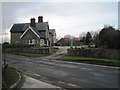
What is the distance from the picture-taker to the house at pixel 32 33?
2410 inches

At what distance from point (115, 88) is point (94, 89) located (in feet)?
3.91

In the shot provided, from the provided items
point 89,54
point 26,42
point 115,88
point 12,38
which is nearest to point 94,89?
point 115,88

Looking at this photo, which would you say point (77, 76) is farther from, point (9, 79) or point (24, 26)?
point (24, 26)

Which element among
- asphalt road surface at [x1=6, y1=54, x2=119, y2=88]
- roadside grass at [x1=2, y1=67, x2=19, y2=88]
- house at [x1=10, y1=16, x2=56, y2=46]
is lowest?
asphalt road surface at [x1=6, y1=54, x2=119, y2=88]

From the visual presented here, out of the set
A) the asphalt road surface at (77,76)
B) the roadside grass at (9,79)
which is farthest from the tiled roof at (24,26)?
the roadside grass at (9,79)

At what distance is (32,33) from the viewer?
61188 millimetres

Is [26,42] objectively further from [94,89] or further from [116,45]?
[94,89]

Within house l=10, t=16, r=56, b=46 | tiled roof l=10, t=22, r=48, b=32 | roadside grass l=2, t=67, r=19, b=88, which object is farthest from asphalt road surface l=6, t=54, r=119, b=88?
tiled roof l=10, t=22, r=48, b=32

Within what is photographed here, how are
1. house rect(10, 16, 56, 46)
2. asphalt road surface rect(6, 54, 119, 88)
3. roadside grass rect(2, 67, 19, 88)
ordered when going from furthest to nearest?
house rect(10, 16, 56, 46), asphalt road surface rect(6, 54, 119, 88), roadside grass rect(2, 67, 19, 88)

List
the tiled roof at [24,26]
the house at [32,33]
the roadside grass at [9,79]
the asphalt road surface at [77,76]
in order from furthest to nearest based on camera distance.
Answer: the tiled roof at [24,26] → the house at [32,33] → the asphalt road surface at [77,76] → the roadside grass at [9,79]

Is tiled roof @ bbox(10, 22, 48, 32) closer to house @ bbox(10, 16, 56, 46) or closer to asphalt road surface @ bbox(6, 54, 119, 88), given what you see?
house @ bbox(10, 16, 56, 46)

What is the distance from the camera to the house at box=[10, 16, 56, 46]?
61.2m

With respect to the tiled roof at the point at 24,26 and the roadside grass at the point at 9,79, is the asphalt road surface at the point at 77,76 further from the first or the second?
the tiled roof at the point at 24,26

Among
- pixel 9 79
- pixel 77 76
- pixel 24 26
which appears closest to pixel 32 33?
Answer: pixel 24 26
